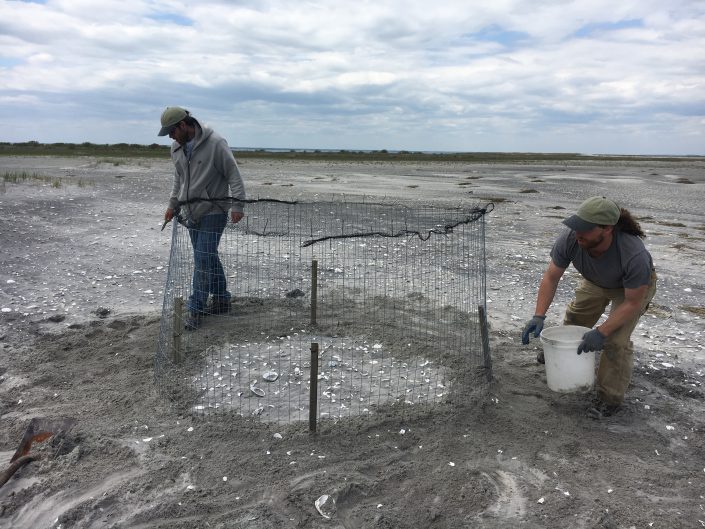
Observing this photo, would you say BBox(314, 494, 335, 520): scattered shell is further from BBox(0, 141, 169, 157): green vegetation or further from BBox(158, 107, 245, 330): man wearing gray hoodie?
BBox(0, 141, 169, 157): green vegetation

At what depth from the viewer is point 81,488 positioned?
3.62m

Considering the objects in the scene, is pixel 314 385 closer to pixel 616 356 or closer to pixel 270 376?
pixel 270 376

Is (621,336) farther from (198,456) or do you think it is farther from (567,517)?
(198,456)

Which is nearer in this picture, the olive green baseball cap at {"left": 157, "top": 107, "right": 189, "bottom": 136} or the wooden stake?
the wooden stake

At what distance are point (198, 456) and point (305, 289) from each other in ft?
13.0

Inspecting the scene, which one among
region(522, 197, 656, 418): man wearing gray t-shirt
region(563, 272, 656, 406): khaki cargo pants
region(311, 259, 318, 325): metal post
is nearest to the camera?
region(522, 197, 656, 418): man wearing gray t-shirt

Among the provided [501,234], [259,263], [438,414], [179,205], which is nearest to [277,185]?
[501,234]

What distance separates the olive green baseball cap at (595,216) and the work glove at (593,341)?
84 cm

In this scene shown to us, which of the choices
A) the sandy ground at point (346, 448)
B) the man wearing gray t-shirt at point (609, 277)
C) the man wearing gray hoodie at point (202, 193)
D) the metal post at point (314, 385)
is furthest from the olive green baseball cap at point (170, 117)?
the man wearing gray t-shirt at point (609, 277)

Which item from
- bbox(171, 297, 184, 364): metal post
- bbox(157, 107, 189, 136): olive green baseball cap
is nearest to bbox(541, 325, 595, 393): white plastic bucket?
bbox(171, 297, 184, 364): metal post

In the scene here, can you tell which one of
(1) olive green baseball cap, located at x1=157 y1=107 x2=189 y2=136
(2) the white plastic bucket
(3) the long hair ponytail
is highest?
(1) olive green baseball cap, located at x1=157 y1=107 x2=189 y2=136

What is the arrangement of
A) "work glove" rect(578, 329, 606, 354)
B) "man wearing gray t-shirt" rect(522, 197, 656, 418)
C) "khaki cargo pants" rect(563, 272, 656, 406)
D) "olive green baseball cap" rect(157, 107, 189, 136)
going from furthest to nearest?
"olive green baseball cap" rect(157, 107, 189, 136) → "khaki cargo pants" rect(563, 272, 656, 406) → "work glove" rect(578, 329, 606, 354) → "man wearing gray t-shirt" rect(522, 197, 656, 418)

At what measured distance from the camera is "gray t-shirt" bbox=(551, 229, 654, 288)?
4309 mm

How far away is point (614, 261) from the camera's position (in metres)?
4.54
